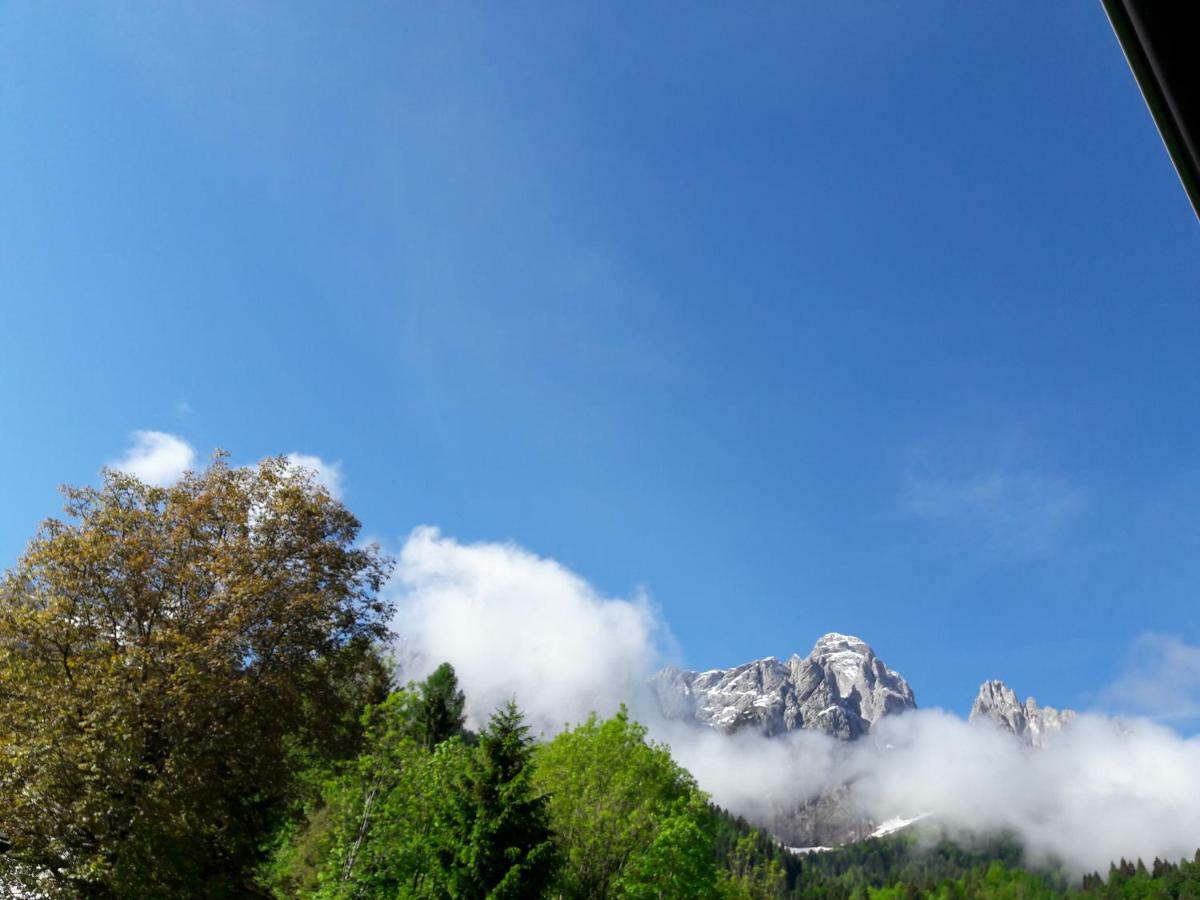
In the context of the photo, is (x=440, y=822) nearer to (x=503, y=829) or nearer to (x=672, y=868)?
(x=503, y=829)

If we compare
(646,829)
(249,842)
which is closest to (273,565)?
(249,842)

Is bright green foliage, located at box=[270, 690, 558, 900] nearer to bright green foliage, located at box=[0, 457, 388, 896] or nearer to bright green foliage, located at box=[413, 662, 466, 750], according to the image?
bright green foliage, located at box=[0, 457, 388, 896]

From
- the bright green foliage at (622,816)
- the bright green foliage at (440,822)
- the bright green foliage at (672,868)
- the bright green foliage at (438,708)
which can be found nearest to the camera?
the bright green foliage at (440,822)

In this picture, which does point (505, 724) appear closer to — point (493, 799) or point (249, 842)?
point (493, 799)

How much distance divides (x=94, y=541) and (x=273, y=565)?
452 centimetres

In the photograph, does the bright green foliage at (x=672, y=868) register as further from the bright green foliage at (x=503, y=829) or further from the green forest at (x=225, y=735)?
the bright green foliage at (x=503, y=829)

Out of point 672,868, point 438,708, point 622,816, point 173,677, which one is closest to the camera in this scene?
point 173,677

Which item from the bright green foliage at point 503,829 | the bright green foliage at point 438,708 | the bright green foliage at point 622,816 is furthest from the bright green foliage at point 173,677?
the bright green foliage at point 438,708

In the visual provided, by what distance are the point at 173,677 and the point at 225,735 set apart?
222 cm

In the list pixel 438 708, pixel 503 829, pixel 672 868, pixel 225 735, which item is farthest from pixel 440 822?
pixel 438 708

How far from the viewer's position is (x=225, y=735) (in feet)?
67.4

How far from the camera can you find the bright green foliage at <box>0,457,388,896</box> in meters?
17.8

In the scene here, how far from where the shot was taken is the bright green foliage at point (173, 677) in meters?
17.8

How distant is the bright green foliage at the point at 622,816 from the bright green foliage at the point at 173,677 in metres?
8.82
